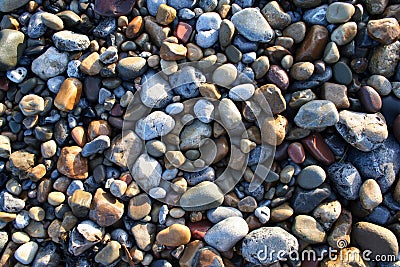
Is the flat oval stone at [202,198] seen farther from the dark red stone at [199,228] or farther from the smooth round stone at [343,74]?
the smooth round stone at [343,74]

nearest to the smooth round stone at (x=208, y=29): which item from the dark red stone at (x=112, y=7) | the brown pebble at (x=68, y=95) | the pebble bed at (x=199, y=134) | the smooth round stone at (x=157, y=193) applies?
the pebble bed at (x=199, y=134)

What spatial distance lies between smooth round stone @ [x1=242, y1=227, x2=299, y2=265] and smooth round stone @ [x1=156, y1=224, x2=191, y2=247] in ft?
0.92

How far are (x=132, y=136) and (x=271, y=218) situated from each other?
0.80 meters

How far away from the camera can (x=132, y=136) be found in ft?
6.95

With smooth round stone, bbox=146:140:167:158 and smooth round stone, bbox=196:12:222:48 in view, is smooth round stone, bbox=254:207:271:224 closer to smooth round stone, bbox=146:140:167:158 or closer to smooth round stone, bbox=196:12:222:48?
smooth round stone, bbox=146:140:167:158

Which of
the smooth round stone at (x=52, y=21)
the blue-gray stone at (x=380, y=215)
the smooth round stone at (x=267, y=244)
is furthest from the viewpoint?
the smooth round stone at (x=52, y=21)

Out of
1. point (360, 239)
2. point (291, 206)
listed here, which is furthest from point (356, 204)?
point (291, 206)

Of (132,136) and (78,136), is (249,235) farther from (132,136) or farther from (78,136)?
(78,136)

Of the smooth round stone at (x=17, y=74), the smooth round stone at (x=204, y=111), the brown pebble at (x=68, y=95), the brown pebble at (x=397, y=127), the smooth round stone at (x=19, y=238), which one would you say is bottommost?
the smooth round stone at (x=19, y=238)

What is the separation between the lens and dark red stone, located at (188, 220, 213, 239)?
6.63 ft

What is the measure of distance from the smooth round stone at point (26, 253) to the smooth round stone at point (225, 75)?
48.7 inches

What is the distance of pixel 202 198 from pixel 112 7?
1.10m

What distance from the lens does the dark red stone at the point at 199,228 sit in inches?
79.5

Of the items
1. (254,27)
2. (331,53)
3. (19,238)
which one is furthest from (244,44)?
(19,238)
